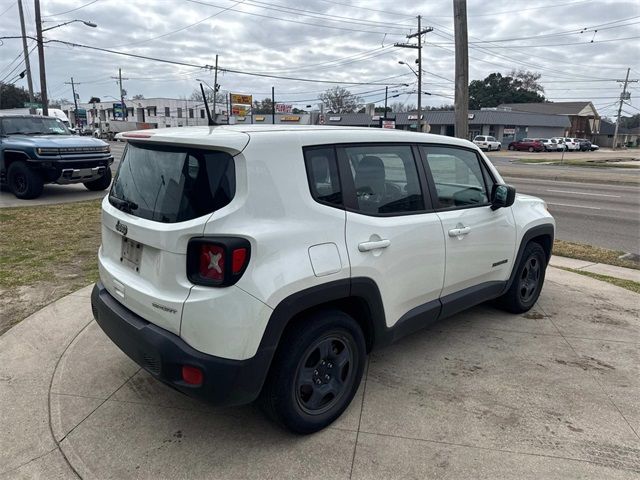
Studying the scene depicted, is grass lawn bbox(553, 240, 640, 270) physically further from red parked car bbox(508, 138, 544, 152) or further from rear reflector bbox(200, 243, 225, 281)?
red parked car bbox(508, 138, 544, 152)

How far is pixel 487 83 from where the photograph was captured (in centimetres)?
10388

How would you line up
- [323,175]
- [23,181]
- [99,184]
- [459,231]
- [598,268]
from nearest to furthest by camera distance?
[323,175] < [459,231] < [598,268] < [23,181] < [99,184]

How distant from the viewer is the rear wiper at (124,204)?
2792 mm

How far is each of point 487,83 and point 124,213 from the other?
4442 inches

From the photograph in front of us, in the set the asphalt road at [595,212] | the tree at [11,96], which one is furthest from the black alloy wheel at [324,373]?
the tree at [11,96]

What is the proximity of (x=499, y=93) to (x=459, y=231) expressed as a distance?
358ft

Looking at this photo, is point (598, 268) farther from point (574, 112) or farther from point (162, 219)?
point (574, 112)

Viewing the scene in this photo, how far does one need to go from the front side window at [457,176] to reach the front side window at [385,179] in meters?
0.23

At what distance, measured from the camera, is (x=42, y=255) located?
20.6ft

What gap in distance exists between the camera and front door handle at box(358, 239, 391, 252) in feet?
9.05

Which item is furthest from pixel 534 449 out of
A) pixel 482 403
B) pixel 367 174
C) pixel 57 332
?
pixel 57 332

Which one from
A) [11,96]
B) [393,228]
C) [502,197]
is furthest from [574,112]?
[11,96]

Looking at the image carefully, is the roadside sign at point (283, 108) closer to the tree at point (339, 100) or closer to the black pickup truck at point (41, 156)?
the tree at point (339, 100)

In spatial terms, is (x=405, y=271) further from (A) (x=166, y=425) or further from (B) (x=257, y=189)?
(A) (x=166, y=425)
